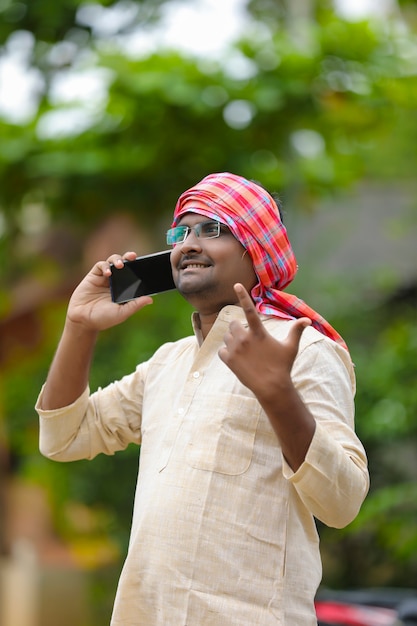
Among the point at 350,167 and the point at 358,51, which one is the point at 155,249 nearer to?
the point at 350,167

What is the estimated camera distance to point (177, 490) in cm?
216

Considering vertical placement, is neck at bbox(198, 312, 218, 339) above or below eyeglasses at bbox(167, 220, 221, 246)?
below

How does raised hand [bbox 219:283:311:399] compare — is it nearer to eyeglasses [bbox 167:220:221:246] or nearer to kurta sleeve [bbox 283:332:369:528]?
kurta sleeve [bbox 283:332:369:528]

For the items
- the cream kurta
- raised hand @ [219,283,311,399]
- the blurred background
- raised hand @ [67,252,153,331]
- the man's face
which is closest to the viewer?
raised hand @ [219,283,311,399]

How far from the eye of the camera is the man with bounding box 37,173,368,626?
1935 mm

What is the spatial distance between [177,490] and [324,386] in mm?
402

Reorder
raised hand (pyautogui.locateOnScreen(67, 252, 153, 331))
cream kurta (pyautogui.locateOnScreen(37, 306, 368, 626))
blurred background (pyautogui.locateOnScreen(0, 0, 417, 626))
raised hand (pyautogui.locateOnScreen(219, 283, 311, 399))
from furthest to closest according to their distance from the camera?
blurred background (pyautogui.locateOnScreen(0, 0, 417, 626)) → raised hand (pyautogui.locateOnScreen(67, 252, 153, 331)) → cream kurta (pyautogui.locateOnScreen(37, 306, 368, 626)) → raised hand (pyautogui.locateOnScreen(219, 283, 311, 399))

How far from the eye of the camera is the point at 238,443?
7.06ft

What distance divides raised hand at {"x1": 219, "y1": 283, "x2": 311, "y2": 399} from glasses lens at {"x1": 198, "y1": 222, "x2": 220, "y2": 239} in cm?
42

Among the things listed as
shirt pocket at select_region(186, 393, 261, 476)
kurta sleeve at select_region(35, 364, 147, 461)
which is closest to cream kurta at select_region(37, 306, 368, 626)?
shirt pocket at select_region(186, 393, 261, 476)

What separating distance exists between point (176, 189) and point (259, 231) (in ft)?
21.4

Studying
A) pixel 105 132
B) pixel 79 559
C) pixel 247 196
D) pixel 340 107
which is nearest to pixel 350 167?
pixel 340 107

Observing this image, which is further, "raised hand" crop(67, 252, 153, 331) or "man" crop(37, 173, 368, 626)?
"raised hand" crop(67, 252, 153, 331)

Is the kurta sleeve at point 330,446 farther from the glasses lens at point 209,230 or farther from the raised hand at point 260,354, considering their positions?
the glasses lens at point 209,230
